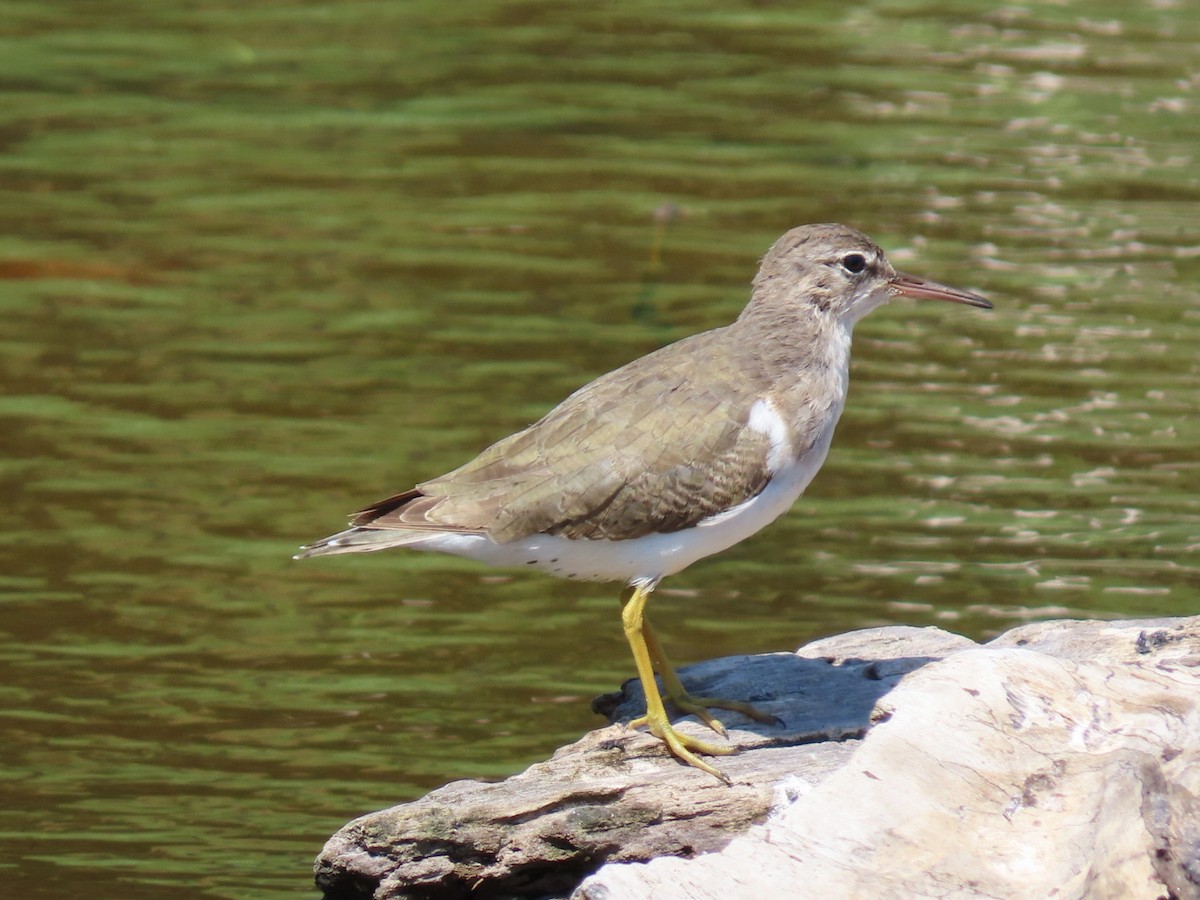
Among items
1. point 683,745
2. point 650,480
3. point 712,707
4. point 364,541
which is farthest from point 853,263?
point 364,541

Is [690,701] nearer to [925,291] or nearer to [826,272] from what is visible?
[826,272]

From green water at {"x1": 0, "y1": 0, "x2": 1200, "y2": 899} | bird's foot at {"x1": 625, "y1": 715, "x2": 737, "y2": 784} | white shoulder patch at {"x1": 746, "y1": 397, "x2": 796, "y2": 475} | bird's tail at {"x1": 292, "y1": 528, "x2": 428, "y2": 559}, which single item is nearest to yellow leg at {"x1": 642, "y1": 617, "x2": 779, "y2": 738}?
bird's foot at {"x1": 625, "y1": 715, "x2": 737, "y2": 784}

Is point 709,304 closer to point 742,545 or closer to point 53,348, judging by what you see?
point 742,545

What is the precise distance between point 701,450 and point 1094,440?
5.93 metres

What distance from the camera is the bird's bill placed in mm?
9318

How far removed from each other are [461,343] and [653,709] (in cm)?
693

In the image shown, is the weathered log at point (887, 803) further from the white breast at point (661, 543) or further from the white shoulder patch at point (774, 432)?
the white shoulder patch at point (774, 432)

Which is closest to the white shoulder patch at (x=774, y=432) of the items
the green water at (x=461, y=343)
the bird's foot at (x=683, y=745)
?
the bird's foot at (x=683, y=745)

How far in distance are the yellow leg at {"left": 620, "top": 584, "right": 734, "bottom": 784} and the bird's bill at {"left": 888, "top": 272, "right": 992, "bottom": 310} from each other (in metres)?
1.99

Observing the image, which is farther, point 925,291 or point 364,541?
point 925,291

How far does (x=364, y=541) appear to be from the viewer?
8.44m

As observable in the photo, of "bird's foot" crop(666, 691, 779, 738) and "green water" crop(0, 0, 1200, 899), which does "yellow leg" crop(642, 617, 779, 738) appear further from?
"green water" crop(0, 0, 1200, 899)

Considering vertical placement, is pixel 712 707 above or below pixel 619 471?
below

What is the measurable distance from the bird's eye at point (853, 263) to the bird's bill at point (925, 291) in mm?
259
